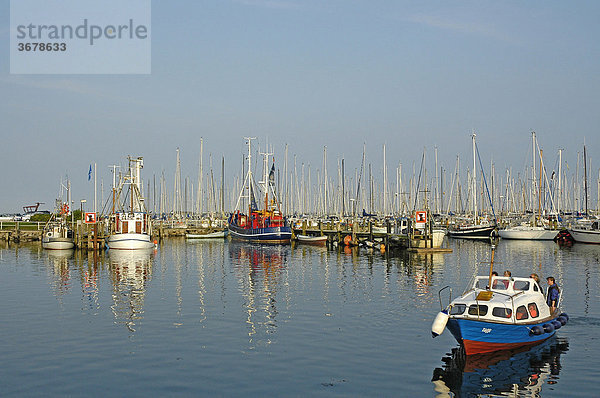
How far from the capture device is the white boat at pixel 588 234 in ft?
302

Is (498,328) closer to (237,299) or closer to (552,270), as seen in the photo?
(237,299)

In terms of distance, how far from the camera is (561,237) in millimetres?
103062

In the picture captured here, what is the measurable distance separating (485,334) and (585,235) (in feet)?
261

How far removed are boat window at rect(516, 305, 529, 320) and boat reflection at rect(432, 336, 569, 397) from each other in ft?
4.78

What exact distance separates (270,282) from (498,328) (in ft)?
84.0

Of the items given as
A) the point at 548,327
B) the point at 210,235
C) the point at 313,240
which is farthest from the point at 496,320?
the point at 210,235

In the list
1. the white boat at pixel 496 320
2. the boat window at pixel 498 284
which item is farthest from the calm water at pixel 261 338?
the boat window at pixel 498 284

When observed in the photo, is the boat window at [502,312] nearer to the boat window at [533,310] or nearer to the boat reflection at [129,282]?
the boat window at [533,310]

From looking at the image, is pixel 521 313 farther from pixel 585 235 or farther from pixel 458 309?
pixel 585 235

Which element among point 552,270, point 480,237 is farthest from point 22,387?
point 480,237

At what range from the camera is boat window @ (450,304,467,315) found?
81.3ft

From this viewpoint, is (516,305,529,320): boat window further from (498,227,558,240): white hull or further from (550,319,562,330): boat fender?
(498,227,558,240): white hull

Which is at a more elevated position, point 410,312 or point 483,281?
point 483,281

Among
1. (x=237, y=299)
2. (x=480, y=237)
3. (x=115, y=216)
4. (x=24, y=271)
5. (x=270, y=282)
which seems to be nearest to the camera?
(x=237, y=299)
